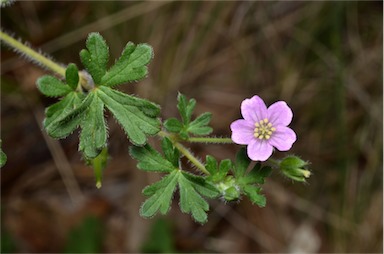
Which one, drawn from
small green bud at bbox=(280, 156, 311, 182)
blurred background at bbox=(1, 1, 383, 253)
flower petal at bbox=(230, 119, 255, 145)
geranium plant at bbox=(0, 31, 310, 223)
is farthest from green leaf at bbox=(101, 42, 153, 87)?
blurred background at bbox=(1, 1, 383, 253)

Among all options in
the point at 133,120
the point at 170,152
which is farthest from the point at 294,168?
the point at 133,120

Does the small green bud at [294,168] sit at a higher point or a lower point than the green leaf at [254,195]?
higher

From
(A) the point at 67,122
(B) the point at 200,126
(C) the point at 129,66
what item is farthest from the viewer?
(B) the point at 200,126

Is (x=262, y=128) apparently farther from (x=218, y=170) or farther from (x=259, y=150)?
(x=218, y=170)

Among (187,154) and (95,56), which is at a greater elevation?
(95,56)

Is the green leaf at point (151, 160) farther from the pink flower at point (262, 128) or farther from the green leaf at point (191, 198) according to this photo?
the pink flower at point (262, 128)

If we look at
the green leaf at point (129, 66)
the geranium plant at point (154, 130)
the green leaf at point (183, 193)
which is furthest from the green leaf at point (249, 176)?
the green leaf at point (129, 66)
